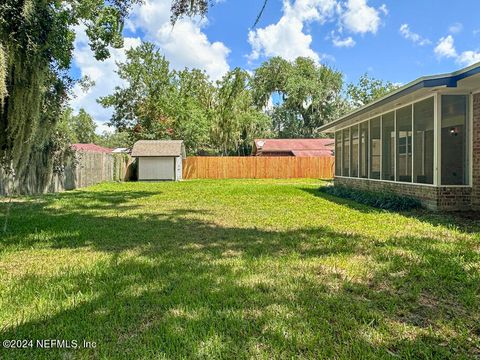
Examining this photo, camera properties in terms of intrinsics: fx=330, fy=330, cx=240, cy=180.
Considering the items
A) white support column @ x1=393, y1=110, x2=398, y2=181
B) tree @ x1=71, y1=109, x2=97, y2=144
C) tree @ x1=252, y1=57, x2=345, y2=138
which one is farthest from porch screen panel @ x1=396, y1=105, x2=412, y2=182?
tree @ x1=71, y1=109, x2=97, y2=144

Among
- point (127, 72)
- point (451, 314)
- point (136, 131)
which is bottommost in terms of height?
point (451, 314)

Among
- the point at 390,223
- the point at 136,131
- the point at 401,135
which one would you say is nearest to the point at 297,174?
the point at 136,131

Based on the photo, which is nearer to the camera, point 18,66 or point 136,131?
point 18,66

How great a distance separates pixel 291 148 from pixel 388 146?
65.3 feet

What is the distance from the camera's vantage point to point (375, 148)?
1016 cm

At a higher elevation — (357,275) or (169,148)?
(169,148)

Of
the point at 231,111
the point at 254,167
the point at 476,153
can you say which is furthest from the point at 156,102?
the point at 476,153

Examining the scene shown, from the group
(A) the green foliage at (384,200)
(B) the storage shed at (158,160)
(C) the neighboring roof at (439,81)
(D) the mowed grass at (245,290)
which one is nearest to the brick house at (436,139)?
(C) the neighboring roof at (439,81)

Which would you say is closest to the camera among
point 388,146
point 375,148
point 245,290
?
point 245,290

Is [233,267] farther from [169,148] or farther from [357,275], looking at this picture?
[169,148]

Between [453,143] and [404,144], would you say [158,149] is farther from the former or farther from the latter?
[453,143]

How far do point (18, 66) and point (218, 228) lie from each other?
12.3 ft

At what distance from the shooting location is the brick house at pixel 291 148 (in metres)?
28.6

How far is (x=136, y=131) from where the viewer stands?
2639cm
